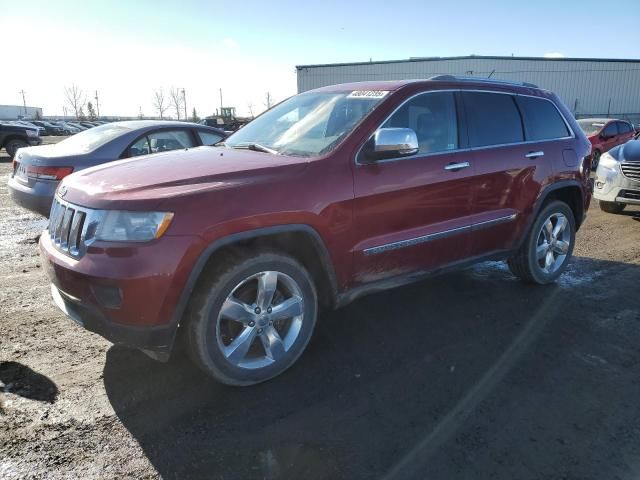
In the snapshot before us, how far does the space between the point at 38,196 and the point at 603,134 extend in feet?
50.7

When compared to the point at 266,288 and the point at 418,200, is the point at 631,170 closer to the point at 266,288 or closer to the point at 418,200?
the point at 418,200

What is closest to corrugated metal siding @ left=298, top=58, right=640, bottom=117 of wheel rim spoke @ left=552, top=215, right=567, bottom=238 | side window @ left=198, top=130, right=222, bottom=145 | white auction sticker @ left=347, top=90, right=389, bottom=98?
side window @ left=198, top=130, right=222, bottom=145

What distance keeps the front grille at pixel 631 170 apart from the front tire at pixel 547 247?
3110mm

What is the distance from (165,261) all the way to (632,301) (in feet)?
13.8

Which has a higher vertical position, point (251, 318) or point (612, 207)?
point (251, 318)

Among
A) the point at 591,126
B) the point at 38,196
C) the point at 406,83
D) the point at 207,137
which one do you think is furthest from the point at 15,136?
the point at 591,126

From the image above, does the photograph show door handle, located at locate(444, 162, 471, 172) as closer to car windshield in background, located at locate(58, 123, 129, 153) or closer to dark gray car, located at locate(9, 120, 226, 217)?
dark gray car, located at locate(9, 120, 226, 217)

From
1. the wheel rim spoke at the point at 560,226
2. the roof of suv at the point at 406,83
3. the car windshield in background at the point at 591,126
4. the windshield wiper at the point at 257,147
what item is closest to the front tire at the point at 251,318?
the windshield wiper at the point at 257,147

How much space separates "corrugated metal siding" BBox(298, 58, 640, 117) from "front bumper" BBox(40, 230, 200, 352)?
44.1 metres

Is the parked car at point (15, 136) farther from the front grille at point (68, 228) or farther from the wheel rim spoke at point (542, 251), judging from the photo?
the wheel rim spoke at point (542, 251)

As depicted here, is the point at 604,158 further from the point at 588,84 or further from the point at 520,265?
the point at 588,84

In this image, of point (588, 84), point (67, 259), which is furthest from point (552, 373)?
point (588, 84)

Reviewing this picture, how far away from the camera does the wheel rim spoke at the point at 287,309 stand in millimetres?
3080

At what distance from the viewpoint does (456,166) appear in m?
3.83
